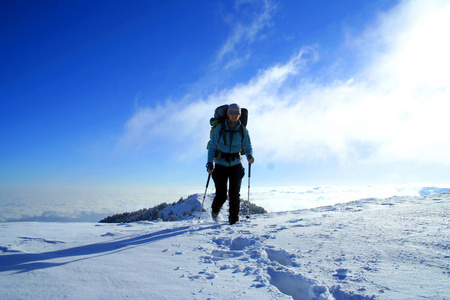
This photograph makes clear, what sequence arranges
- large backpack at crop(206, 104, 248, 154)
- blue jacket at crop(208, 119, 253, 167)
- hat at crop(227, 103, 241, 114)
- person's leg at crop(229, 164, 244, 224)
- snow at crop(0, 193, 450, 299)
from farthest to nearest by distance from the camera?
1. large backpack at crop(206, 104, 248, 154)
2. blue jacket at crop(208, 119, 253, 167)
3. hat at crop(227, 103, 241, 114)
4. person's leg at crop(229, 164, 244, 224)
5. snow at crop(0, 193, 450, 299)

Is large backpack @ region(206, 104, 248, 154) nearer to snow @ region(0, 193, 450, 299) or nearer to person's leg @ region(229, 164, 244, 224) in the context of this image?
person's leg @ region(229, 164, 244, 224)

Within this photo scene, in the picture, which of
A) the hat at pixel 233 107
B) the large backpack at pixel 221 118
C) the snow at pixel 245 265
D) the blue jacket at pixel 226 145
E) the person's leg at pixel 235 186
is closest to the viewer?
the snow at pixel 245 265

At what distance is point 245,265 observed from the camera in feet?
8.29

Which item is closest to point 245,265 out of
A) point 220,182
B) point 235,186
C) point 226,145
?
point 235,186

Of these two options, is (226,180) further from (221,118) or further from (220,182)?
(221,118)

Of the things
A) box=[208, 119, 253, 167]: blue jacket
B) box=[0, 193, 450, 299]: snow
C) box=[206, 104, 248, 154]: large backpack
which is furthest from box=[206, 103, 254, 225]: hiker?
box=[0, 193, 450, 299]: snow

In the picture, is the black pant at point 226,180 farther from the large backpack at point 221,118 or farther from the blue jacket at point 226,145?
the large backpack at point 221,118

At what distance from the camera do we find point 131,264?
2570 mm

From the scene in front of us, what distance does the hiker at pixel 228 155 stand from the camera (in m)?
5.71

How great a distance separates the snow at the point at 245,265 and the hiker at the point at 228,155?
2.00 m

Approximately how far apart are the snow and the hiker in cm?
200

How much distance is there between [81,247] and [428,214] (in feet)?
20.2

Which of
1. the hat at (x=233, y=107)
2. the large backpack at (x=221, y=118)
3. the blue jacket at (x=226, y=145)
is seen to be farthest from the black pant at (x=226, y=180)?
the hat at (x=233, y=107)

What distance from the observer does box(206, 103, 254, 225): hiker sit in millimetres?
5715
